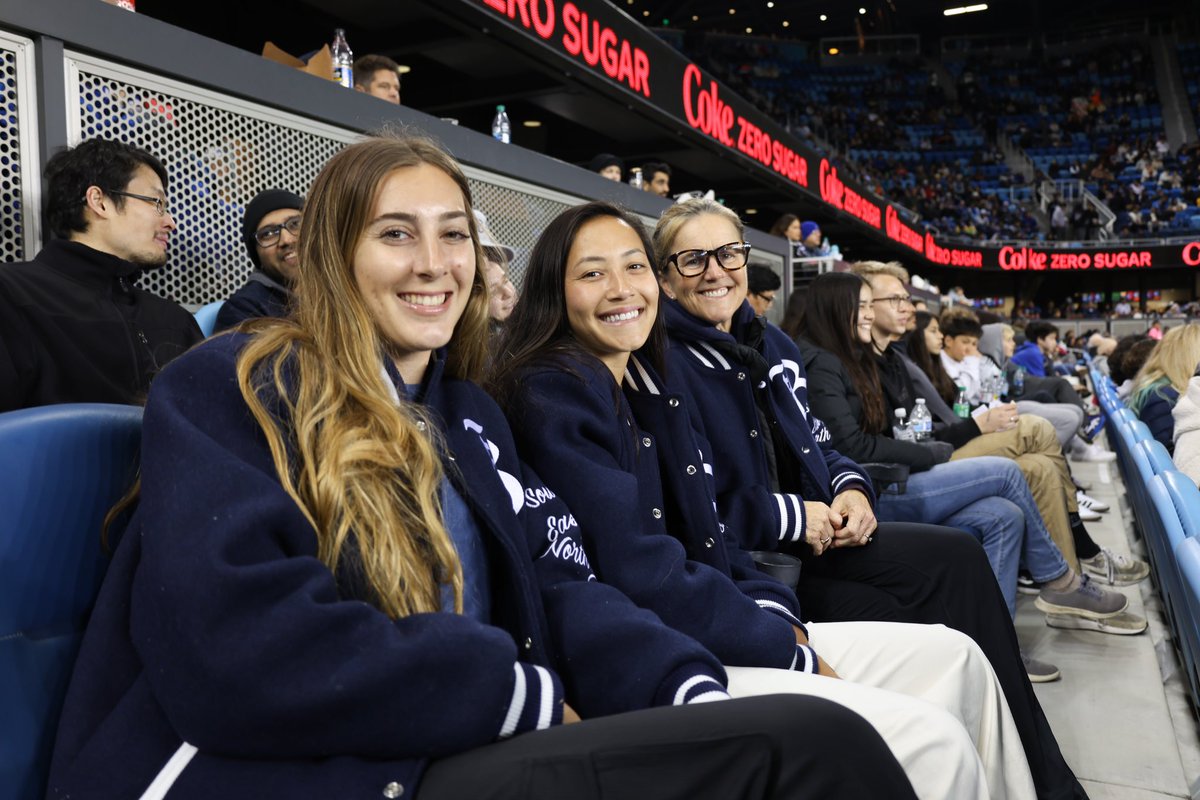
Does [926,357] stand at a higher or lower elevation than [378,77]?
lower

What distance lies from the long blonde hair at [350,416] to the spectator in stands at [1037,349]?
8.95m

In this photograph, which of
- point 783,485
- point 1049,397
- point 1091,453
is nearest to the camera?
point 783,485

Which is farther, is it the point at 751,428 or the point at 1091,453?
the point at 1091,453

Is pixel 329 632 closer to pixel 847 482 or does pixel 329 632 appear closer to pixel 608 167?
pixel 847 482

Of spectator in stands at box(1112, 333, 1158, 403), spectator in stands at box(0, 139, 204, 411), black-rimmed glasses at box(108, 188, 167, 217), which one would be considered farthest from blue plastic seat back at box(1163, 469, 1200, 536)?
spectator in stands at box(1112, 333, 1158, 403)

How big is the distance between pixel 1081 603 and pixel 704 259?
2.07 metres

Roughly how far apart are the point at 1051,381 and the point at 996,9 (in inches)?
1063

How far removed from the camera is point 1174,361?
4348mm

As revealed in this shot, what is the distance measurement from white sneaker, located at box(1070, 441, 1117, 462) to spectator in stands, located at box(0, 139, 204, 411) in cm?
737

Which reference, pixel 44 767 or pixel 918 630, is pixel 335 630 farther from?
pixel 918 630

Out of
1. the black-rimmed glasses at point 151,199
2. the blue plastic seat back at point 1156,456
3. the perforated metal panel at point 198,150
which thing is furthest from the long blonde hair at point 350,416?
the blue plastic seat back at point 1156,456

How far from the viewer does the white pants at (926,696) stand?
1.28 metres

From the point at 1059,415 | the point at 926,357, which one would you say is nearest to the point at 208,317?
the point at 926,357

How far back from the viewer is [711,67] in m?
23.7
